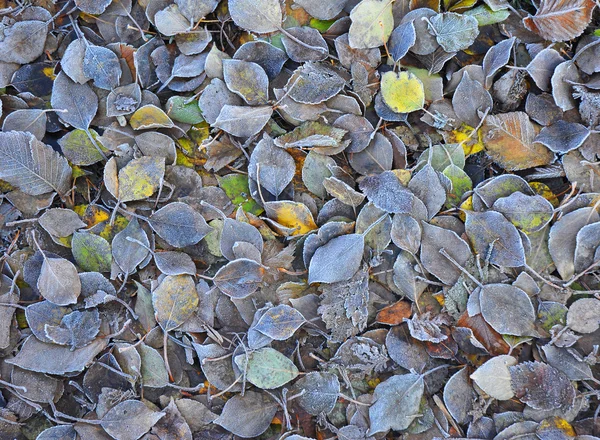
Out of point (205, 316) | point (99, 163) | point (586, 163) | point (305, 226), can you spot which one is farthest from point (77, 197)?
point (586, 163)

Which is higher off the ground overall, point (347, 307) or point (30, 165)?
point (30, 165)

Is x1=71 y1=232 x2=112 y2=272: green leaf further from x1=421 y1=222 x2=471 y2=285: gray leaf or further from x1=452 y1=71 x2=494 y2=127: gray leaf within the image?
x1=452 y1=71 x2=494 y2=127: gray leaf

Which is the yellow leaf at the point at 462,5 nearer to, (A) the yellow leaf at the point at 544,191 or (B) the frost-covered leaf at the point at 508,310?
(A) the yellow leaf at the point at 544,191

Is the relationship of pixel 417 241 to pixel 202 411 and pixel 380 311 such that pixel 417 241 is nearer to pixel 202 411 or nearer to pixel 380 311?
pixel 380 311

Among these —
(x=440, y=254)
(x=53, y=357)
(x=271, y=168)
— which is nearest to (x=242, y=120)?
(x=271, y=168)

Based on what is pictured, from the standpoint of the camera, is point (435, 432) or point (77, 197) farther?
point (77, 197)

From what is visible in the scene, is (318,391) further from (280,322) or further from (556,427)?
(556,427)

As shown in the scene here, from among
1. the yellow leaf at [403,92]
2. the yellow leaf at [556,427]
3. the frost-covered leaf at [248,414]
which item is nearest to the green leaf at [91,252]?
the frost-covered leaf at [248,414]
